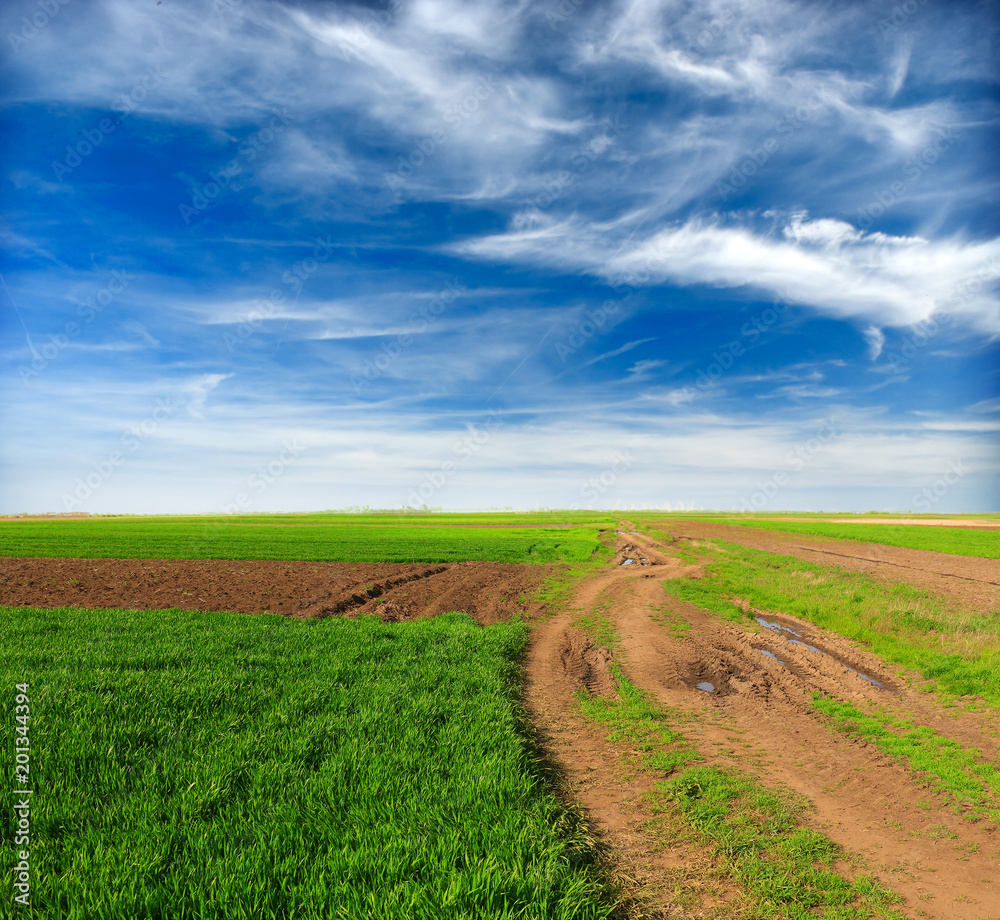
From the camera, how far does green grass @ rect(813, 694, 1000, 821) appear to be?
6465 mm

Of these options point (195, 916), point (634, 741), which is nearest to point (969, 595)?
point (634, 741)

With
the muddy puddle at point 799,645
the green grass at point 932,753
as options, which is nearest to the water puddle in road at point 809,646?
the muddy puddle at point 799,645

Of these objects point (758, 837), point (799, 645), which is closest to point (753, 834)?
point (758, 837)

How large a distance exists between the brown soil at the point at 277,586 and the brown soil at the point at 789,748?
608cm

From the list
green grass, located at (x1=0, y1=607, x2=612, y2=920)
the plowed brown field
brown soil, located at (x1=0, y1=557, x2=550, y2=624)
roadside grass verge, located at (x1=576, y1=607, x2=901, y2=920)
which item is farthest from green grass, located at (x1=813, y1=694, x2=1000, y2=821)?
brown soil, located at (x1=0, y1=557, x2=550, y2=624)

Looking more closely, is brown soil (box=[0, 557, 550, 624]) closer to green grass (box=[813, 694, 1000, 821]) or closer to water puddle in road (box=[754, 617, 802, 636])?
water puddle in road (box=[754, 617, 802, 636])

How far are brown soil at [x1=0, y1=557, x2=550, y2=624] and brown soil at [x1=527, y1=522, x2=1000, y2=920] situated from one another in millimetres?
6081

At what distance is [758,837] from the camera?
17.7 ft

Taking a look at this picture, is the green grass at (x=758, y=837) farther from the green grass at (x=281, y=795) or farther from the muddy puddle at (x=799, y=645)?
the muddy puddle at (x=799, y=645)

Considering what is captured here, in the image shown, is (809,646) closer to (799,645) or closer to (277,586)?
(799,645)

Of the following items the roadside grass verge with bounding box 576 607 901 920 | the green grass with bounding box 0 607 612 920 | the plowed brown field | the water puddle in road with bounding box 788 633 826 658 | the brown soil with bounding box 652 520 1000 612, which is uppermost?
the green grass with bounding box 0 607 612 920

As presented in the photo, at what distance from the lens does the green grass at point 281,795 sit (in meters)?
3.57

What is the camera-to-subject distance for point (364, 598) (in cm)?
2016

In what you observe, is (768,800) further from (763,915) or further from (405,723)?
(405,723)
